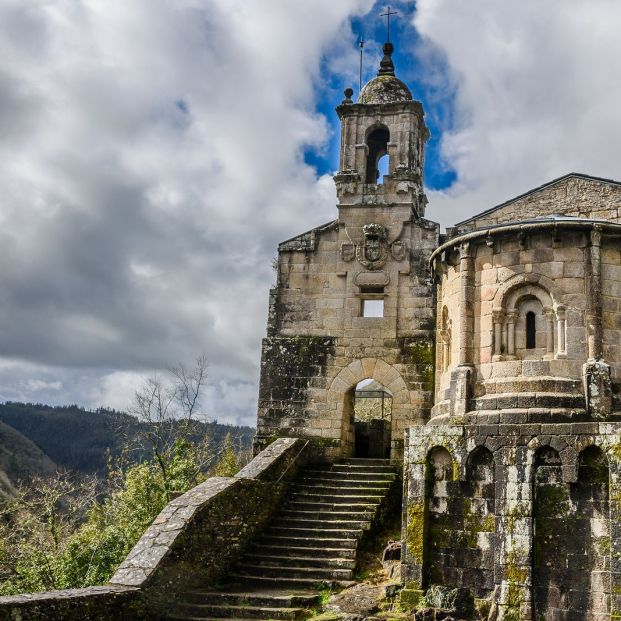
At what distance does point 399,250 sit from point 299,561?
27.8ft

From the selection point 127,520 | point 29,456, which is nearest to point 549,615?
point 127,520

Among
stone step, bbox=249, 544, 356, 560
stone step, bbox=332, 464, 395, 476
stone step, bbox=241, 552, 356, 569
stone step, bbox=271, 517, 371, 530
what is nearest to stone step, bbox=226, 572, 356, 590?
stone step, bbox=241, 552, 356, 569

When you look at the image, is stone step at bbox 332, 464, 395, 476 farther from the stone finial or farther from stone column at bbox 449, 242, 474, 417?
the stone finial

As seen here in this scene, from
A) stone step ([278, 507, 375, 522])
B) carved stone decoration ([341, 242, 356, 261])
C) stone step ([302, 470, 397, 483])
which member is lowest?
stone step ([278, 507, 375, 522])

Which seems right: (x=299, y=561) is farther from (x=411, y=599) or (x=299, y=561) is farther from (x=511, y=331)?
(x=511, y=331)

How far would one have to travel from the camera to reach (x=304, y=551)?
1435 cm

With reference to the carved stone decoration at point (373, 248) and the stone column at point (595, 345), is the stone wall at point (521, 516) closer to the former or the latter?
the stone column at point (595, 345)

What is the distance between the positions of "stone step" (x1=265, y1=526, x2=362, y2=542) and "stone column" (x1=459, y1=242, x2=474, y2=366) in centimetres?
391

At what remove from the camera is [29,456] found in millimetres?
78750

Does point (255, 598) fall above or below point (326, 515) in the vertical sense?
below

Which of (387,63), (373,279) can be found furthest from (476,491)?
(387,63)

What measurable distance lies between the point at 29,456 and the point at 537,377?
244 ft

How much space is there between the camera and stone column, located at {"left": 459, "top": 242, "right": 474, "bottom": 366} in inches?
530

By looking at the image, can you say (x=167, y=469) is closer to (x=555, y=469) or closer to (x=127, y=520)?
(x=127, y=520)
